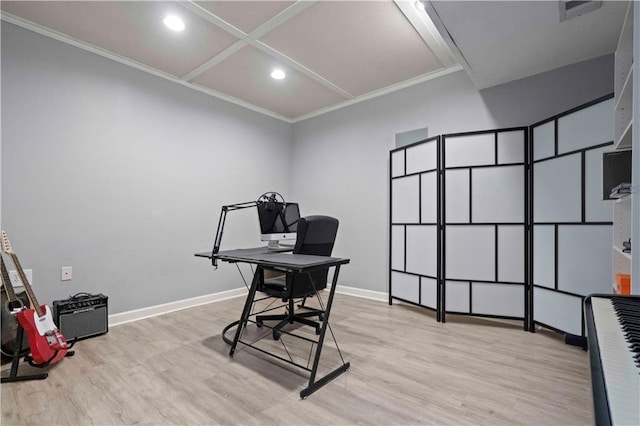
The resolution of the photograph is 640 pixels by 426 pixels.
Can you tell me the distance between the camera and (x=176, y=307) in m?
3.46

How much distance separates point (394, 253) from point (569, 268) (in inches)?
66.2

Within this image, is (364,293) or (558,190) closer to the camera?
(558,190)

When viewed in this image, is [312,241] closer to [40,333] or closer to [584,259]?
[40,333]

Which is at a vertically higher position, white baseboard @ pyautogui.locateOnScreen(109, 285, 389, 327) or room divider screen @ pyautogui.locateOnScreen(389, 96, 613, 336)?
room divider screen @ pyautogui.locateOnScreen(389, 96, 613, 336)

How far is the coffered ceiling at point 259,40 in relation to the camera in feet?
7.77

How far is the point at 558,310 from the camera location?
8.30 ft

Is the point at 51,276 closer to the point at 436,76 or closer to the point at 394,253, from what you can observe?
the point at 394,253

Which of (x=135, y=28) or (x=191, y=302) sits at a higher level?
(x=135, y=28)

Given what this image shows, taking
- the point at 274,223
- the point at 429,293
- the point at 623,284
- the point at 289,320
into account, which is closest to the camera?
the point at 623,284

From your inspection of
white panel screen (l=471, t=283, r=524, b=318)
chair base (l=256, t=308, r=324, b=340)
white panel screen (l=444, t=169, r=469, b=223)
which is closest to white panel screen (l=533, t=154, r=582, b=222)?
white panel screen (l=444, t=169, r=469, b=223)

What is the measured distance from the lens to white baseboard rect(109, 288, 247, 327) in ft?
9.87

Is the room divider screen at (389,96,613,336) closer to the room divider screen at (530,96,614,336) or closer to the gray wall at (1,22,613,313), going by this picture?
the room divider screen at (530,96,614,336)

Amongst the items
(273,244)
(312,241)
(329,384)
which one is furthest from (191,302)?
(329,384)

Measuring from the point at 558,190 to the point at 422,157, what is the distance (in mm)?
1283
